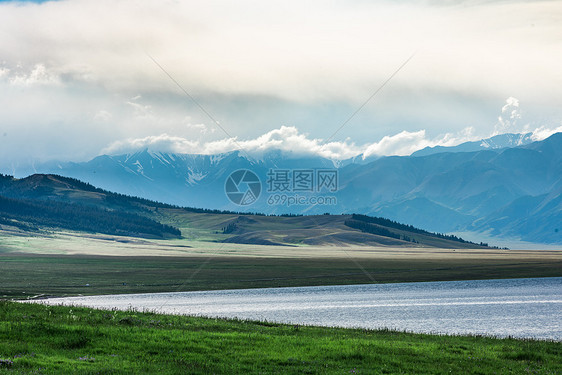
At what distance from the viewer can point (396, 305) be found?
83.2 meters

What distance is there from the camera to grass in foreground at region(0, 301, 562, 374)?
80.9 ft

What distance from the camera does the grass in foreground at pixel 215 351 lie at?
24.7 metres

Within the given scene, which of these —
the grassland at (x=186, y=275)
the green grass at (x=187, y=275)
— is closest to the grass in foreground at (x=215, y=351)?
the grassland at (x=186, y=275)

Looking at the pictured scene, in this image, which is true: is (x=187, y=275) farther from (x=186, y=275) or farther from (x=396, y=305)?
(x=396, y=305)

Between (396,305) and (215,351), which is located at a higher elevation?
(215,351)

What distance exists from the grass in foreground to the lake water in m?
20.5

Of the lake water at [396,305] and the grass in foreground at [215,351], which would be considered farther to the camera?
the lake water at [396,305]

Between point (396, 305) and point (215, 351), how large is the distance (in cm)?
5903

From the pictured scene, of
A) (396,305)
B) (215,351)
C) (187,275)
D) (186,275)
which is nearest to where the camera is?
(215,351)

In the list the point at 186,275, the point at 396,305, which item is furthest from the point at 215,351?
the point at 186,275

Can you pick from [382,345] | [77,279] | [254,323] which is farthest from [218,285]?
[382,345]

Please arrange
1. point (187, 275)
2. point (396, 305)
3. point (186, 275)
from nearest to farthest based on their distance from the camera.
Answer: point (396, 305) < point (186, 275) < point (187, 275)

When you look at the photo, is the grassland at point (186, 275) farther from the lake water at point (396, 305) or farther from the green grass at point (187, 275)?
the lake water at point (396, 305)

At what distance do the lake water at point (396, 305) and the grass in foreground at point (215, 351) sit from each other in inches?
808
